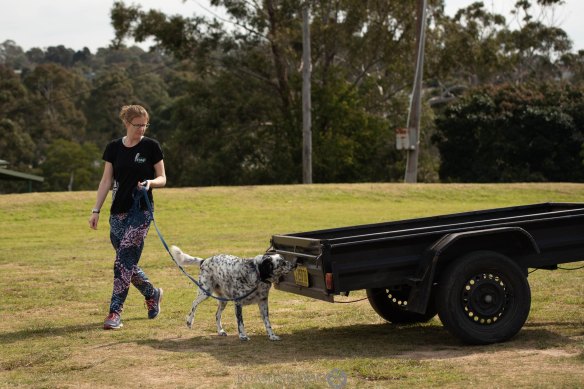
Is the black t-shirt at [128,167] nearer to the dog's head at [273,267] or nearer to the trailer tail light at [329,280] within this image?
the dog's head at [273,267]

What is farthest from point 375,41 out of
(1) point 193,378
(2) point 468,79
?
(1) point 193,378

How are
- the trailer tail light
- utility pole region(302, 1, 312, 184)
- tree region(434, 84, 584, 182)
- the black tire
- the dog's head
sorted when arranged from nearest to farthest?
the trailer tail light, the dog's head, the black tire, utility pole region(302, 1, 312, 184), tree region(434, 84, 584, 182)

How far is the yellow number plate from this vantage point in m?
9.01

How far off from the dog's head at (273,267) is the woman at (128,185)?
157 cm

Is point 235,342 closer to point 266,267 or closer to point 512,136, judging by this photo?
point 266,267

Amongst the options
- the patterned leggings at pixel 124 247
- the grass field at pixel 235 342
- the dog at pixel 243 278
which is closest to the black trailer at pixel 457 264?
the dog at pixel 243 278

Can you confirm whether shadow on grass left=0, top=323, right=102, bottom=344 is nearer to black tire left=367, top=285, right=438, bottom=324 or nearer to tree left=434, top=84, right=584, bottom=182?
black tire left=367, top=285, right=438, bottom=324

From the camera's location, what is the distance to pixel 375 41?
5112 centimetres

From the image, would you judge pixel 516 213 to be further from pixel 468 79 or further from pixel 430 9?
pixel 468 79

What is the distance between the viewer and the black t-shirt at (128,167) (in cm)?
1023

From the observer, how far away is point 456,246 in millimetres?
8898

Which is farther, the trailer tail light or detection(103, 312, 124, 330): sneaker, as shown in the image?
detection(103, 312, 124, 330): sneaker

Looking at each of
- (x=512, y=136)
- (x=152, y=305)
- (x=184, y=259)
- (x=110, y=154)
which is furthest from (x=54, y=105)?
(x=184, y=259)

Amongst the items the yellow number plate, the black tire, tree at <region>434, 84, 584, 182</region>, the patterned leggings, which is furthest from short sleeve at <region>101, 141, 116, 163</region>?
tree at <region>434, 84, 584, 182</region>
